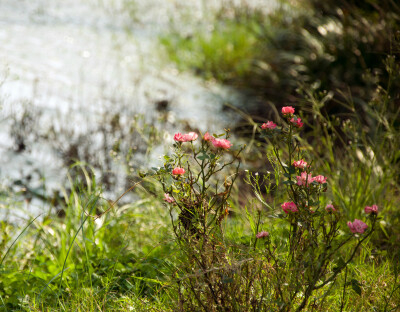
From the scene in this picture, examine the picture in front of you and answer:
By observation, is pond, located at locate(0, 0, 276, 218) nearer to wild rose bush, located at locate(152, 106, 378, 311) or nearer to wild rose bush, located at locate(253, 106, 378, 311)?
wild rose bush, located at locate(152, 106, 378, 311)

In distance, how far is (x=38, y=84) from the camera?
5.76 metres

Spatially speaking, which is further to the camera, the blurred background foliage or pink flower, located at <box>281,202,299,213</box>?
the blurred background foliage

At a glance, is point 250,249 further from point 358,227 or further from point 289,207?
point 358,227

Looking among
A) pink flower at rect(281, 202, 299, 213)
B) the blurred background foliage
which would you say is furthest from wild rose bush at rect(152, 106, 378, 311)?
the blurred background foliage

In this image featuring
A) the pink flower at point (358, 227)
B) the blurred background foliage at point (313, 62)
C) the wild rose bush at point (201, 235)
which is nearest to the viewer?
the pink flower at point (358, 227)

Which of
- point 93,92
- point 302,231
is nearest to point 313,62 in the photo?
point 93,92

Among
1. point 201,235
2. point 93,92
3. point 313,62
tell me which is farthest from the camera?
point 93,92

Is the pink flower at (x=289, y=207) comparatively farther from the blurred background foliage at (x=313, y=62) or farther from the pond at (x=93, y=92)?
the blurred background foliage at (x=313, y=62)

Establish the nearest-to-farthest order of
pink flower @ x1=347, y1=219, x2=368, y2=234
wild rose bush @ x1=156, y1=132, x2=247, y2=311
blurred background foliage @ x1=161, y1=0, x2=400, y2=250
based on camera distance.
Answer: pink flower @ x1=347, y1=219, x2=368, y2=234 < wild rose bush @ x1=156, y1=132, x2=247, y2=311 < blurred background foliage @ x1=161, y1=0, x2=400, y2=250

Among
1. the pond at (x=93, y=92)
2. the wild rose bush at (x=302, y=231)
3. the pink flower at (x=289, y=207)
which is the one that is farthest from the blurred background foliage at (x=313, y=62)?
the pink flower at (x=289, y=207)

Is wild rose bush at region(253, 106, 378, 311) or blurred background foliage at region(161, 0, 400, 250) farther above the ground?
wild rose bush at region(253, 106, 378, 311)

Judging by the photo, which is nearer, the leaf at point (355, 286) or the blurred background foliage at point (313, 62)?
the leaf at point (355, 286)

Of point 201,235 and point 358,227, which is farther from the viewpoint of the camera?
point 201,235

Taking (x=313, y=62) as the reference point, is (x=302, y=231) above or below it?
above
